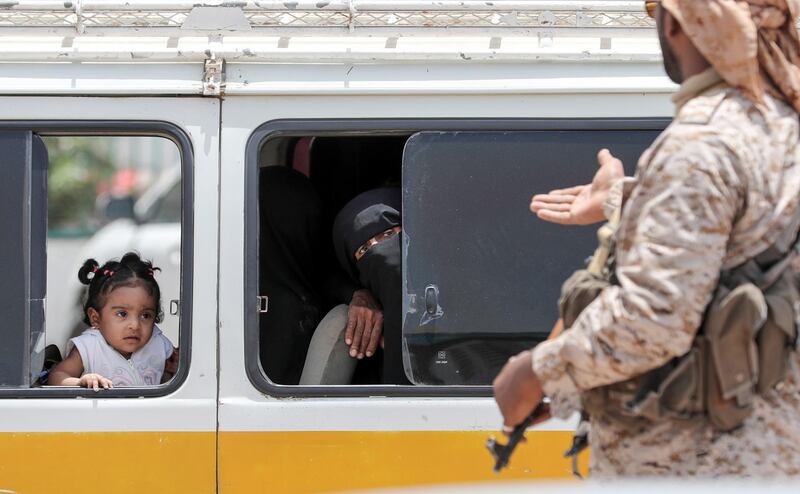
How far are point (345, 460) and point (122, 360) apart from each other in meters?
0.87

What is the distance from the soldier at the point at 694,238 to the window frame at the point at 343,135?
0.92 metres

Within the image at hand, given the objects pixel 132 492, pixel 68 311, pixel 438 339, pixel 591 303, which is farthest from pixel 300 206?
pixel 68 311

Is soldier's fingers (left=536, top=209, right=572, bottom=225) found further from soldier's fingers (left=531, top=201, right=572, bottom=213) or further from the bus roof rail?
the bus roof rail

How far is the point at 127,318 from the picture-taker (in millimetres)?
3867

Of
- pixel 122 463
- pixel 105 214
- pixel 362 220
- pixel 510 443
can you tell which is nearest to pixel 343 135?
pixel 362 220

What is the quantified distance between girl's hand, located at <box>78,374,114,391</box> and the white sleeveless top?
0.17 meters

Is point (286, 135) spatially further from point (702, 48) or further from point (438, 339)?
point (702, 48)

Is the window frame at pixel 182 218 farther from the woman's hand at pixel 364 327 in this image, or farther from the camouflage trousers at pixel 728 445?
the camouflage trousers at pixel 728 445

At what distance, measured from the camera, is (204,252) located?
337cm

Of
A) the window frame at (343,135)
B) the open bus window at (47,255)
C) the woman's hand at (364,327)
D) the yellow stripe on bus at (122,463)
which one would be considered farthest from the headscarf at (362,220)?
the yellow stripe on bus at (122,463)

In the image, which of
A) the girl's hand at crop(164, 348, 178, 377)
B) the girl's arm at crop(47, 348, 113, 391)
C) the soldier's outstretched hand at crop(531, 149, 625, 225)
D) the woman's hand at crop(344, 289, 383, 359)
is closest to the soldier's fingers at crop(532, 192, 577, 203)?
the soldier's outstretched hand at crop(531, 149, 625, 225)

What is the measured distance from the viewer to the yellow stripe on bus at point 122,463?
Answer: 131 inches

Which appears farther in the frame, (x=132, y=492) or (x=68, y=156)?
(x=68, y=156)

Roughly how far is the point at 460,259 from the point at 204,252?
2.35ft
